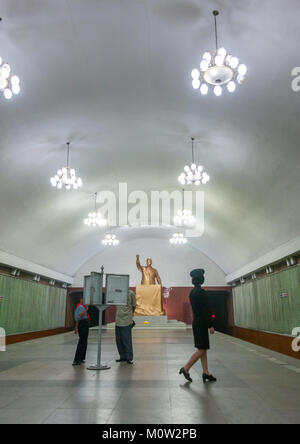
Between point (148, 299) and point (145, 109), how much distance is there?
42.4ft

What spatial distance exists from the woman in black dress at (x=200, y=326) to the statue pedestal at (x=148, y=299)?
14.4 m

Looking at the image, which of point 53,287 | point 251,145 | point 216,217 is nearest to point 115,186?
point 216,217

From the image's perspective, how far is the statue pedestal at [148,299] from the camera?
19516mm

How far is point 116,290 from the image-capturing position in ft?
22.5

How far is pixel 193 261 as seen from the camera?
23750mm

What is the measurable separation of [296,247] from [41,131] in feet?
27.0

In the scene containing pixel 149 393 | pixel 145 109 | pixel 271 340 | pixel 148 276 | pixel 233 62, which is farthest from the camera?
pixel 148 276

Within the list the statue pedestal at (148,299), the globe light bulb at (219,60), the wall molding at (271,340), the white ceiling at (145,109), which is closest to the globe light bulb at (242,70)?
the globe light bulb at (219,60)

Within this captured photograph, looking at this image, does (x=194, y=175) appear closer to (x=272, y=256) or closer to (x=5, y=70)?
(x=272, y=256)

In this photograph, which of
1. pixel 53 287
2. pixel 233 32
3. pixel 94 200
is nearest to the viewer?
pixel 233 32

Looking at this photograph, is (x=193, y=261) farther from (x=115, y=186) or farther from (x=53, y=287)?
(x=115, y=186)

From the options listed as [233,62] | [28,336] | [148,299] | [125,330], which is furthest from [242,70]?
[148,299]

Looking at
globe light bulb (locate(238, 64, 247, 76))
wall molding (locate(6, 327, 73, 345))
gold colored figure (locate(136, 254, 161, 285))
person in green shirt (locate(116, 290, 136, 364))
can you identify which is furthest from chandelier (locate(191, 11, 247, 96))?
gold colored figure (locate(136, 254, 161, 285))

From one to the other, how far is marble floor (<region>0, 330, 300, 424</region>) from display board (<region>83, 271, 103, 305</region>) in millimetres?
1208
